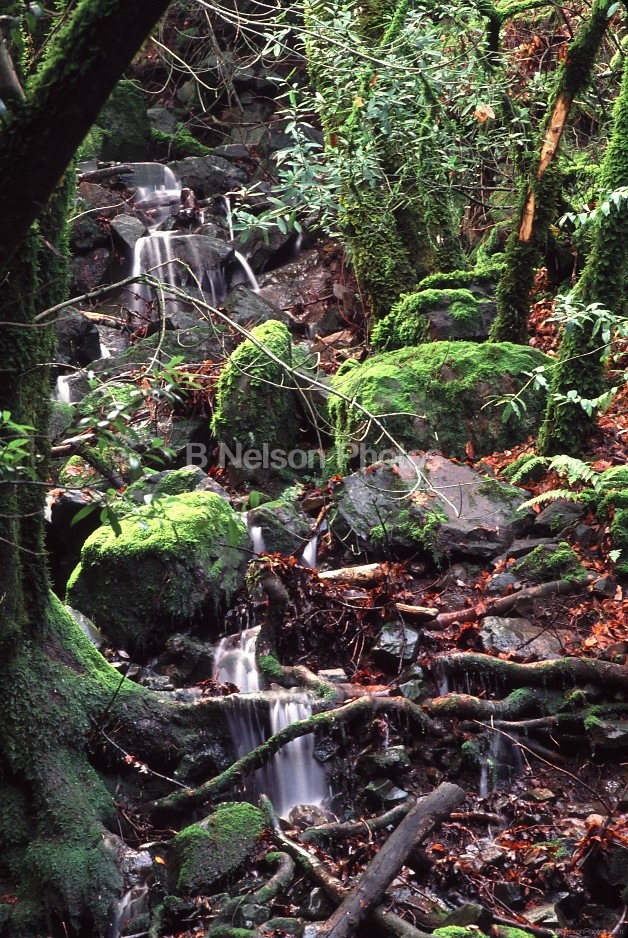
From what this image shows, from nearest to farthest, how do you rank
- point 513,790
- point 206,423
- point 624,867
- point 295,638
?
point 624,867 < point 513,790 < point 295,638 < point 206,423

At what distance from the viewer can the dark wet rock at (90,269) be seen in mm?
15789

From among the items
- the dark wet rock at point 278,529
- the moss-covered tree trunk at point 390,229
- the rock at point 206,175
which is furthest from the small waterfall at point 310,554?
the rock at point 206,175

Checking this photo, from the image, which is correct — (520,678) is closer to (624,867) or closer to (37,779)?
(624,867)

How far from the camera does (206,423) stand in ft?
36.7

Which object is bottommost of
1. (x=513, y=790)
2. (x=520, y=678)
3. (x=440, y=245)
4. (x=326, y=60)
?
(x=513, y=790)

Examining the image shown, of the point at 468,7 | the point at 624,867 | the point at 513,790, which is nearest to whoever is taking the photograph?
the point at 624,867

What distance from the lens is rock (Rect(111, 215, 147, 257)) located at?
1598cm

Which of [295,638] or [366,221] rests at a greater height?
[366,221]

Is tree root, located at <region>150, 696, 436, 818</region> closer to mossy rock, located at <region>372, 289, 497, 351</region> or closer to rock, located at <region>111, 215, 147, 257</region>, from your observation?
mossy rock, located at <region>372, 289, 497, 351</region>

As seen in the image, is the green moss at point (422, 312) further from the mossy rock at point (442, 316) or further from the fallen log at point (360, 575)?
the fallen log at point (360, 575)

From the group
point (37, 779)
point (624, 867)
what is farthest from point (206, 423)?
point (624, 867)

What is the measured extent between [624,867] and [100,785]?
3066 millimetres

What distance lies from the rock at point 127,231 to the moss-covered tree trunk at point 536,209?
7.82 meters

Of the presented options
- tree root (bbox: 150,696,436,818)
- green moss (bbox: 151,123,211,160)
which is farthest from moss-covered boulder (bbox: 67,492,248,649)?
green moss (bbox: 151,123,211,160)
